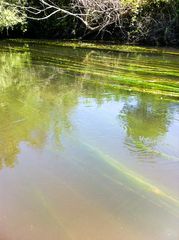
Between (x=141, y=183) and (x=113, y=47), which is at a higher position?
(x=113, y=47)

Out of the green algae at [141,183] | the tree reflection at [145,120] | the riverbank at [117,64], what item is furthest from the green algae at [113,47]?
the green algae at [141,183]

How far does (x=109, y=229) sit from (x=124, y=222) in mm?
173

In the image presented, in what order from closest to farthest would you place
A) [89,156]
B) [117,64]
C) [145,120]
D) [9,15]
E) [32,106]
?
[89,156]
[145,120]
[32,106]
[117,64]
[9,15]

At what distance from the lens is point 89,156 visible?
4.53m

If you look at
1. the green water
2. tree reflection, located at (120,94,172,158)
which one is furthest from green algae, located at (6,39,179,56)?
tree reflection, located at (120,94,172,158)

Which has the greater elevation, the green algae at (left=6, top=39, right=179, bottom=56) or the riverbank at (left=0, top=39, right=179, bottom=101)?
the green algae at (left=6, top=39, right=179, bottom=56)

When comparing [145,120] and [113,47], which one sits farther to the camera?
[113,47]

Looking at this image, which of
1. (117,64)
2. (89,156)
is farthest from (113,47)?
(89,156)

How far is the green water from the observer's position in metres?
3.20

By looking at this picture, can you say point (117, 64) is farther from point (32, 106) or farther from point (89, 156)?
point (89, 156)

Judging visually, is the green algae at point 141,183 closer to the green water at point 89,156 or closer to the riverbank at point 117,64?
the green water at point 89,156

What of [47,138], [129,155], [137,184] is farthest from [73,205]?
[47,138]

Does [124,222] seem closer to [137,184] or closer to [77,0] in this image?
[137,184]

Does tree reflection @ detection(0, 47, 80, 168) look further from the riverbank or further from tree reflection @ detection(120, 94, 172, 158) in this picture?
tree reflection @ detection(120, 94, 172, 158)
